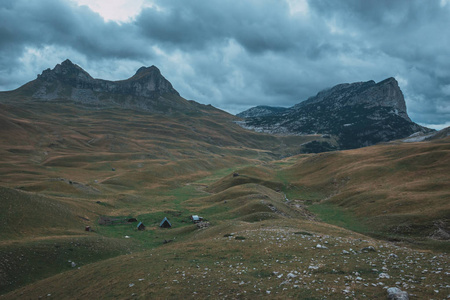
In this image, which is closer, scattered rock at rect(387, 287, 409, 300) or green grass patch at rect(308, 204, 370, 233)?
scattered rock at rect(387, 287, 409, 300)

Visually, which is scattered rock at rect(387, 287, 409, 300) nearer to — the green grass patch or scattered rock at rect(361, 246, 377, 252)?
scattered rock at rect(361, 246, 377, 252)

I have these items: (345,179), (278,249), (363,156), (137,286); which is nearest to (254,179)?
(345,179)

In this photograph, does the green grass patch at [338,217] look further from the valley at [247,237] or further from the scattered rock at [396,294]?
the scattered rock at [396,294]

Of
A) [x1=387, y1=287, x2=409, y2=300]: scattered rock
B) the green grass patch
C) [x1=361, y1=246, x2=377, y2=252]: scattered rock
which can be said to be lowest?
the green grass patch

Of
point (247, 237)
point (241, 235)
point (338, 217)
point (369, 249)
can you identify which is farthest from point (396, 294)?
point (338, 217)

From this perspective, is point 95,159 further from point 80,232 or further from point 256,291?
point 256,291

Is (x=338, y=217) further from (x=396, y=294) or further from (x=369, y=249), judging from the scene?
(x=396, y=294)

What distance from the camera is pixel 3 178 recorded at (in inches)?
3605

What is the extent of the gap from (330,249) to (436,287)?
31.9 ft

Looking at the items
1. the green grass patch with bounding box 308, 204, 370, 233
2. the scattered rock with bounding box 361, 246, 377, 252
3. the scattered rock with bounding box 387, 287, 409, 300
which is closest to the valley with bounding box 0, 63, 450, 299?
the scattered rock with bounding box 361, 246, 377, 252

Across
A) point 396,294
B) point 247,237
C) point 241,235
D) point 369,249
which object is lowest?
point 241,235

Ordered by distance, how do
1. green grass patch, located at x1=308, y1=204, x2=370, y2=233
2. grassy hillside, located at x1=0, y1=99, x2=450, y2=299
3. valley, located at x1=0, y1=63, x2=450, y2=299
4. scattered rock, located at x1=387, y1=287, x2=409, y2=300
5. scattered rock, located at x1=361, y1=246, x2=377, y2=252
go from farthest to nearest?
green grass patch, located at x1=308, y1=204, x2=370, y2=233, scattered rock, located at x1=361, y1=246, x2=377, y2=252, grassy hillside, located at x1=0, y1=99, x2=450, y2=299, valley, located at x1=0, y1=63, x2=450, y2=299, scattered rock, located at x1=387, y1=287, x2=409, y2=300

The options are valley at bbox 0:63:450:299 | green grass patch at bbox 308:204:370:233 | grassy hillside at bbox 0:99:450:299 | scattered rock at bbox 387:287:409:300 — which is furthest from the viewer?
green grass patch at bbox 308:204:370:233

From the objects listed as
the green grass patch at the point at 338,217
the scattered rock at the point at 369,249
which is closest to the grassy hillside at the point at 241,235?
the green grass patch at the point at 338,217
